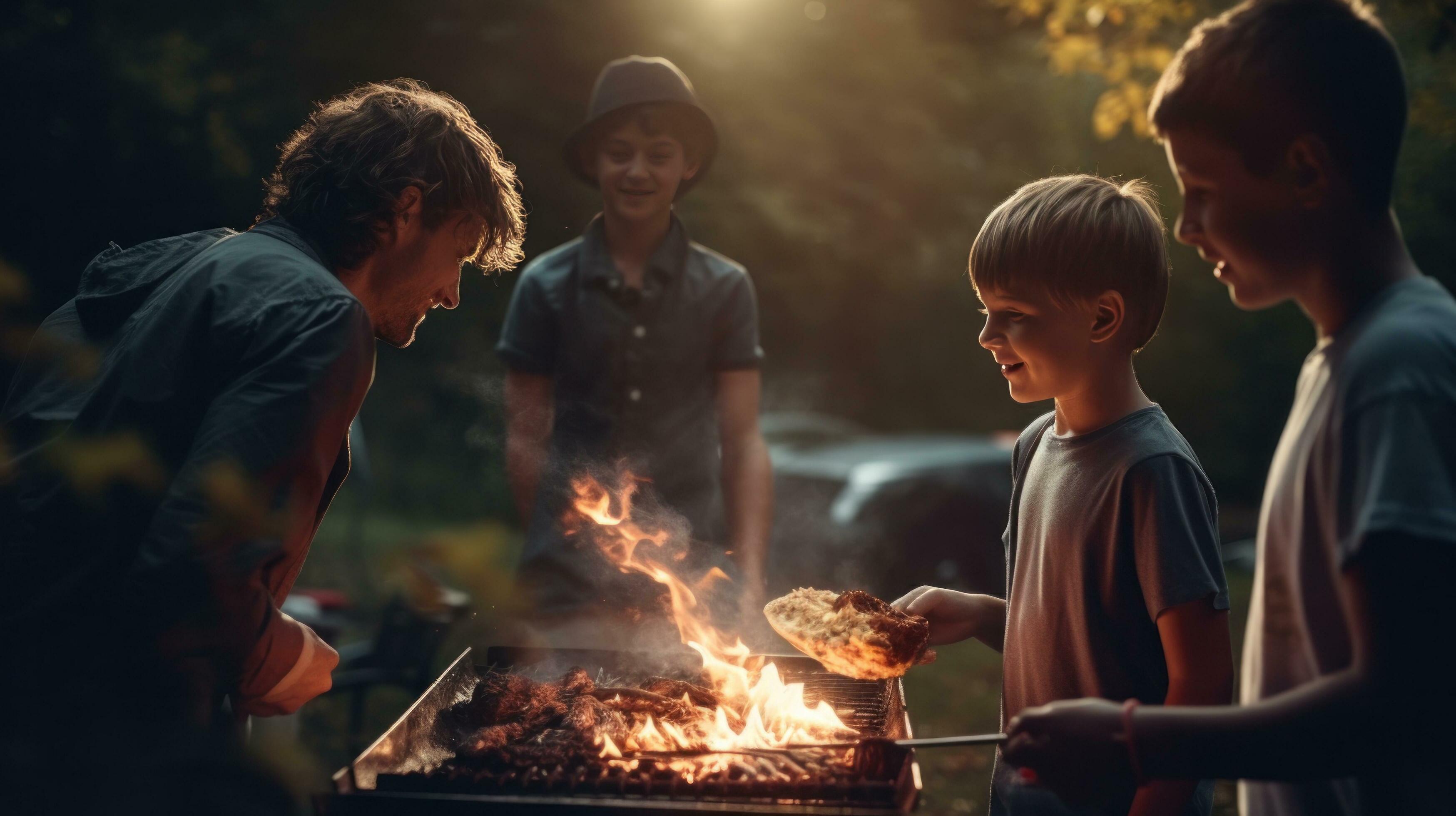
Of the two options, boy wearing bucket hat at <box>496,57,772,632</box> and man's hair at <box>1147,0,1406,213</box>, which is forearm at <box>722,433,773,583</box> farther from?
man's hair at <box>1147,0,1406,213</box>

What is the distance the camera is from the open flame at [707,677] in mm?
2396

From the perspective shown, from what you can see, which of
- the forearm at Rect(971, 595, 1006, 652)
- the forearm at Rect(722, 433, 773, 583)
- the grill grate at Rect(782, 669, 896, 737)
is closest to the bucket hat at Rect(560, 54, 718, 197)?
the forearm at Rect(722, 433, 773, 583)

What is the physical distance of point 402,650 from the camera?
596cm

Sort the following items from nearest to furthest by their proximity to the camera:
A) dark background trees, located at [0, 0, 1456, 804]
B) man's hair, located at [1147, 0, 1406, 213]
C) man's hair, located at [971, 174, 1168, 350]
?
man's hair, located at [1147, 0, 1406, 213]
man's hair, located at [971, 174, 1168, 350]
dark background trees, located at [0, 0, 1456, 804]

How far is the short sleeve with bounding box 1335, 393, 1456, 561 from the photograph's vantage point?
4.50 ft

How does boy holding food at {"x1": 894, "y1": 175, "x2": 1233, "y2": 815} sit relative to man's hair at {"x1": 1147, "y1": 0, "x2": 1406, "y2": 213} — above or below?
below

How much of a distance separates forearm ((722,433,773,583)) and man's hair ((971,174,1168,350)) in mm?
1957

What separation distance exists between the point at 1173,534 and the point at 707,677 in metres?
1.34

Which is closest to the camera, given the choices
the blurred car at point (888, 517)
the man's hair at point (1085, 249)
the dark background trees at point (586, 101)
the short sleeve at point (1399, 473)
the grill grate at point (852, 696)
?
the short sleeve at point (1399, 473)

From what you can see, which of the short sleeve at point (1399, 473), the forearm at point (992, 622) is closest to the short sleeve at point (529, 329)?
the forearm at point (992, 622)

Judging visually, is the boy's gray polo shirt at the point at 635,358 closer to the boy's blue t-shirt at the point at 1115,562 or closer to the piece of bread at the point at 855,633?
the piece of bread at the point at 855,633

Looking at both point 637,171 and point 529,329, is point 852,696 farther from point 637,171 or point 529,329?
point 637,171

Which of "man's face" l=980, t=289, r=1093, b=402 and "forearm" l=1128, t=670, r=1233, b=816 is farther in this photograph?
"man's face" l=980, t=289, r=1093, b=402

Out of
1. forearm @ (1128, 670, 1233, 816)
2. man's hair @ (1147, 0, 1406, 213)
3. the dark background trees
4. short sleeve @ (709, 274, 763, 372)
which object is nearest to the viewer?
man's hair @ (1147, 0, 1406, 213)
